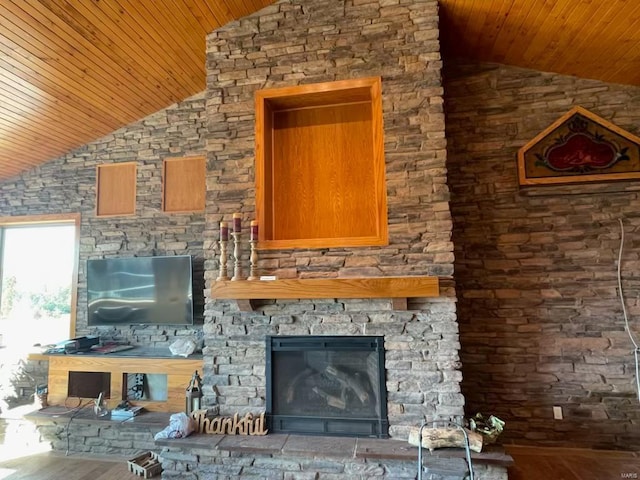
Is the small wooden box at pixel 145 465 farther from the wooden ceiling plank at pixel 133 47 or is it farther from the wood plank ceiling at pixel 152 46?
the wooden ceiling plank at pixel 133 47

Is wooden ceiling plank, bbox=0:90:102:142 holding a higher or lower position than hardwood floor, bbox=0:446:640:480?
higher

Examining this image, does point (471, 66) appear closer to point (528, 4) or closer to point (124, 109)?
point (528, 4)

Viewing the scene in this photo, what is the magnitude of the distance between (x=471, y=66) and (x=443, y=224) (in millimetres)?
1787

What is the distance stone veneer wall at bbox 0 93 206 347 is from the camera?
3590mm

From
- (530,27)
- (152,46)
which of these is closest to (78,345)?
(152,46)

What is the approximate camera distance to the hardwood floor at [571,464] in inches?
97.3

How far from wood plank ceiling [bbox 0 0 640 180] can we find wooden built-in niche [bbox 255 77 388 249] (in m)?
0.89

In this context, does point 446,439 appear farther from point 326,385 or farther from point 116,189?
point 116,189

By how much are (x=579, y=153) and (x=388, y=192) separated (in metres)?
1.81

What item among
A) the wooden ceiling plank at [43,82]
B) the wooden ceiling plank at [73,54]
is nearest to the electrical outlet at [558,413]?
the wooden ceiling plank at [73,54]

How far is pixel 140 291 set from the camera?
136 inches

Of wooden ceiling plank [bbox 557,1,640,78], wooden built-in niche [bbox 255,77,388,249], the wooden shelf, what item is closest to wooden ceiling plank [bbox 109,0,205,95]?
wooden built-in niche [bbox 255,77,388,249]

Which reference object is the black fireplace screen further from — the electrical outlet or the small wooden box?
the electrical outlet

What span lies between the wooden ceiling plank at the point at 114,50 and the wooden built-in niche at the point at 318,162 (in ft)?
3.96
